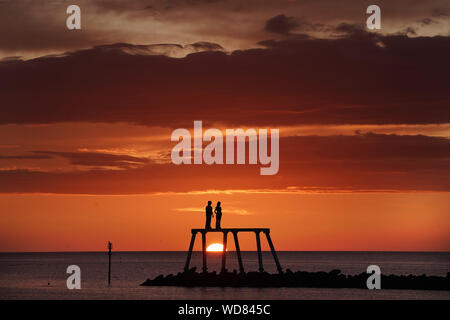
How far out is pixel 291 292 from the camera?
2292 inches

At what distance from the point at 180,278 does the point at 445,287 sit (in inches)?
834

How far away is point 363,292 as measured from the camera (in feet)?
200

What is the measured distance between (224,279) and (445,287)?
1780 cm

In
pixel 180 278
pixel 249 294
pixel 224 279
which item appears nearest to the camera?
pixel 249 294
